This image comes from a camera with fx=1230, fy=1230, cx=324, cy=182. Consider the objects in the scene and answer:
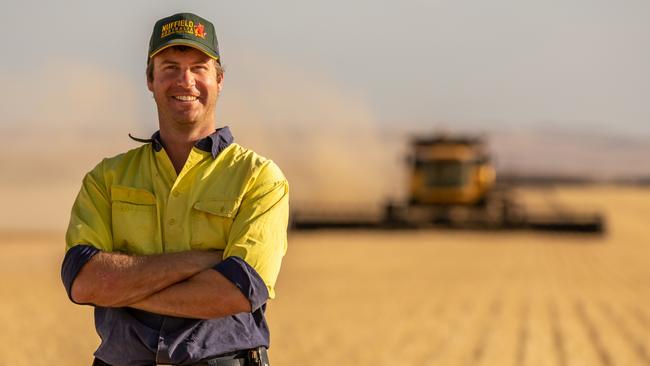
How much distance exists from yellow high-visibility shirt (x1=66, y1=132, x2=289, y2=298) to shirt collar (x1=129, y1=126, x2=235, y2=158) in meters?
0.01

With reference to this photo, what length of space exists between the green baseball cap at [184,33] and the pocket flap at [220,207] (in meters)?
0.39

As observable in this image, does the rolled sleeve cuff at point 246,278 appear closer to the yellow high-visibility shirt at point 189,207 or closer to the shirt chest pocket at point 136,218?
the yellow high-visibility shirt at point 189,207

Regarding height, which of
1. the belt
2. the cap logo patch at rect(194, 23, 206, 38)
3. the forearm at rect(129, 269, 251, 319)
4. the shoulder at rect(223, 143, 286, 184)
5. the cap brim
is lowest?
the belt

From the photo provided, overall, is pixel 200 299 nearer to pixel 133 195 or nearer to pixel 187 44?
Result: pixel 133 195

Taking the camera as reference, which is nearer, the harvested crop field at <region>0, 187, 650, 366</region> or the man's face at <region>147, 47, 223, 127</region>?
the man's face at <region>147, 47, 223, 127</region>

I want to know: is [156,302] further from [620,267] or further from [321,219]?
[321,219]

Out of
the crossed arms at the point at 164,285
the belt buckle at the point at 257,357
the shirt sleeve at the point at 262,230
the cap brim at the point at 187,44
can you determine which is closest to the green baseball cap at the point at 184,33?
the cap brim at the point at 187,44

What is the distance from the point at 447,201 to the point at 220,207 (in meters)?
32.5

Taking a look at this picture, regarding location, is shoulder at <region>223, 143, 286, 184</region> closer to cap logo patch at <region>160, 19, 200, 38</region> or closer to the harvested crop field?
cap logo patch at <region>160, 19, 200, 38</region>

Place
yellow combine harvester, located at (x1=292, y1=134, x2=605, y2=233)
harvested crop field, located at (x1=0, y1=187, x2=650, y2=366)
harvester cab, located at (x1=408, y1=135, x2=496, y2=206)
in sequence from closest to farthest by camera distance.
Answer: harvested crop field, located at (x1=0, y1=187, x2=650, y2=366) < yellow combine harvester, located at (x1=292, y1=134, x2=605, y2=233) < harvester cab, located at (x1=408, y1=135, x2=496, y2=206)

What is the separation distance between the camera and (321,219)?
34281 millimetres

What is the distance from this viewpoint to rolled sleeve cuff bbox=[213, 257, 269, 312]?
310 cm

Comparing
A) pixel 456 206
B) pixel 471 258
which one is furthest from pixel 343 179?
pixel 471 258

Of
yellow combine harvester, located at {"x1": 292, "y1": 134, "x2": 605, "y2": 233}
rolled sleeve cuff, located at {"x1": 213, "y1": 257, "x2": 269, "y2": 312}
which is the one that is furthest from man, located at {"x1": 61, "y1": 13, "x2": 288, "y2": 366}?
yellow combine harvester, located at {"x1": 292, "y1": 134, "x2": 605, "y2": 233}
